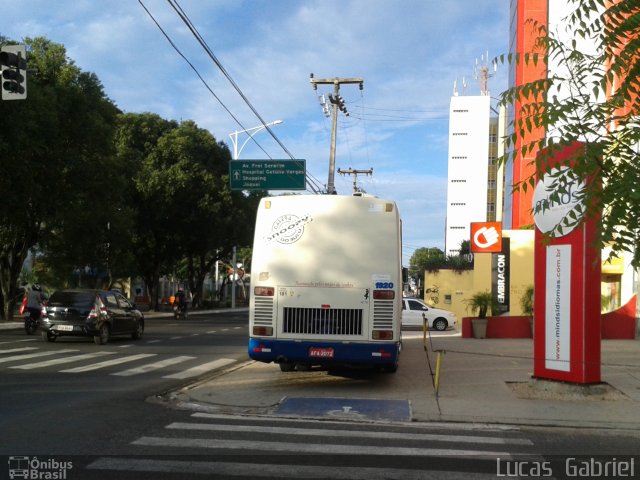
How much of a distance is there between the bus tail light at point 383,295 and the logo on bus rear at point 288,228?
1.69 metres

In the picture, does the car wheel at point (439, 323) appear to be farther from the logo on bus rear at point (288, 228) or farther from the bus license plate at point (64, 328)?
the logo on bus rear at point (288, 228)

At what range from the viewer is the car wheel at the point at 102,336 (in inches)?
759

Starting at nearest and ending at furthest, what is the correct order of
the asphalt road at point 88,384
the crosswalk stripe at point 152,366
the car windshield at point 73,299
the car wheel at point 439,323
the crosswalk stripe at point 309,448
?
the crosswalk stripe at point 309,448
the asphalt road at point 88,384
the crosswalk stripe at point 152,366
the car windshield at point 73,299
the car wheel at point 439,323

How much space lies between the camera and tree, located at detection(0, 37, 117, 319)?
23172mm

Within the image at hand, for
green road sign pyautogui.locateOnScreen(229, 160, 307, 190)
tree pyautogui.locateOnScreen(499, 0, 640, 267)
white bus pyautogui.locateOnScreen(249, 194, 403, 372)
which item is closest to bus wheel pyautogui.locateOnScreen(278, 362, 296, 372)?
white bus pyautogui.locateOnScreen(249, 194, 403, 372)

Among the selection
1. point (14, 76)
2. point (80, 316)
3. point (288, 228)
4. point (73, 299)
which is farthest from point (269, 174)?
point (288, 228)

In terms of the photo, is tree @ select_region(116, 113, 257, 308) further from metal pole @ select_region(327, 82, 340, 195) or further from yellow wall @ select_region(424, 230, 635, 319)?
yellow wall @ select_region(424, 230, 635, 319)

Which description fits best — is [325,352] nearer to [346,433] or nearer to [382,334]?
[382,334]

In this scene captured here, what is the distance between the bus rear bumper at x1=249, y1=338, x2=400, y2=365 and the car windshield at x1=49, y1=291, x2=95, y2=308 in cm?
934

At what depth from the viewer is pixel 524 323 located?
80.8 ft

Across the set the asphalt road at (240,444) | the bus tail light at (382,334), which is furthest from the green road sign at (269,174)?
the asphalt road at (240,444)

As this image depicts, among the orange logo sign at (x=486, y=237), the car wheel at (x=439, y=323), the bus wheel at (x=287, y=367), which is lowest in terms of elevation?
the bus wheel at (x=287, y=367)

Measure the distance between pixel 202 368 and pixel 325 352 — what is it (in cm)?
461

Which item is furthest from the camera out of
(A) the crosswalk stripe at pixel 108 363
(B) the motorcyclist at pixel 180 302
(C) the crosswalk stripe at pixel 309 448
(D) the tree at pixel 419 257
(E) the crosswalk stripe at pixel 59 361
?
(D) the tree at pixel 419 257
